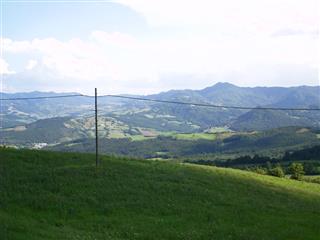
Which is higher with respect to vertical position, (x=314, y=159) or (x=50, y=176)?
(x=50, y=176)

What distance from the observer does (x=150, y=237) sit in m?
32.2

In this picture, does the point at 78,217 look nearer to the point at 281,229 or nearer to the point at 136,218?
the point at 136,218

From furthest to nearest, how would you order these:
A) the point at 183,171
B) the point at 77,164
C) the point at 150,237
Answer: the point at 183,171, the point at 77,164, the point at 150,237

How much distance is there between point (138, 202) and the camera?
43875 mm

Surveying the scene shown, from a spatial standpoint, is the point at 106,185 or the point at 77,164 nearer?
the point at 106,185

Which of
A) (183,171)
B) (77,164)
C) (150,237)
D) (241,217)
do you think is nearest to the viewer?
(150,237)

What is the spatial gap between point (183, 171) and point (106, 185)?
16998 mm

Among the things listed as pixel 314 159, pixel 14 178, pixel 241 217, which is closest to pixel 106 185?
pixel 14 178

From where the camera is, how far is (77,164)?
58812 mm

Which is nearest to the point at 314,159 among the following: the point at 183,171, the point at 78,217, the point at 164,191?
the point at 183,171

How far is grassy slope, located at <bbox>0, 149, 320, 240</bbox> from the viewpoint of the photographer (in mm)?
33906

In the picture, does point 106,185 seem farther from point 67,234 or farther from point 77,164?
point 67,234

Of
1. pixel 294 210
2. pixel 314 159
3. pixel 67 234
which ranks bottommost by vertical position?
pixel 314 159

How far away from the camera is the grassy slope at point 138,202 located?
3391cm
